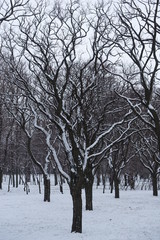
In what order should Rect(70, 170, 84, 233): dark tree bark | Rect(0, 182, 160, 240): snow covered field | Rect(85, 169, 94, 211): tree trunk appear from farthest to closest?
Rect(85, 169, 94, 211): tree trunk
Rect(70, 170, 84, 233): dark tree bark
Rect(0, 182, 160, 240): snow covered field

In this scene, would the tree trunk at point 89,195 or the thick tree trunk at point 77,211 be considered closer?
the thick tree trunk at point 77,211

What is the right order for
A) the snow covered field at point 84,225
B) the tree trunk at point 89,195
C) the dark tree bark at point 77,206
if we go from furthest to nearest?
the tree trunk at point 89,195
the dark tree bark at point 77,206
the snow covered field at point 84,225

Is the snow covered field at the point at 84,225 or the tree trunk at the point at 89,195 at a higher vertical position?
the tree trunk at the point at 89,195

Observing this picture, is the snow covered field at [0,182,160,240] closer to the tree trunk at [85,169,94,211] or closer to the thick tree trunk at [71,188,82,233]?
the thick tree trunk at [71,188,82,233]

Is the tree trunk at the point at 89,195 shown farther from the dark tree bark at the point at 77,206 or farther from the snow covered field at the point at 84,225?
the dark tree bark at the point at 77,206

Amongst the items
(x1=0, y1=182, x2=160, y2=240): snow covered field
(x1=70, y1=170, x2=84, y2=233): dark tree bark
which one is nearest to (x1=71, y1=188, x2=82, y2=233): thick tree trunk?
(x1=70, y1=170, x2=84, y2=233): dark tree bark

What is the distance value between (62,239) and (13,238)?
158cm

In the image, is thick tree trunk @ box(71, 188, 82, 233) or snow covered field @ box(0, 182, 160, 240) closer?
snow covered field @ box(0, 182, 160, 240)

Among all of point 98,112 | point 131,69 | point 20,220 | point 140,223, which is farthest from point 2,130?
point 140,223

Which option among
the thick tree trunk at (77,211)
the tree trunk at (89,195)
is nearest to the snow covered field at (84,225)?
the thick tree trunk at (77,211)

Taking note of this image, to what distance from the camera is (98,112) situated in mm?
23062

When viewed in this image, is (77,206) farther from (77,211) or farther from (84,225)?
(84,225)

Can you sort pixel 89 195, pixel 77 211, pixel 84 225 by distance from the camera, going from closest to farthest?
pixel 77 211 → pixel 84 225 → pixel 89 195

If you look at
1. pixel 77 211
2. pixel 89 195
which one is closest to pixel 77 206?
pixel 77 211
